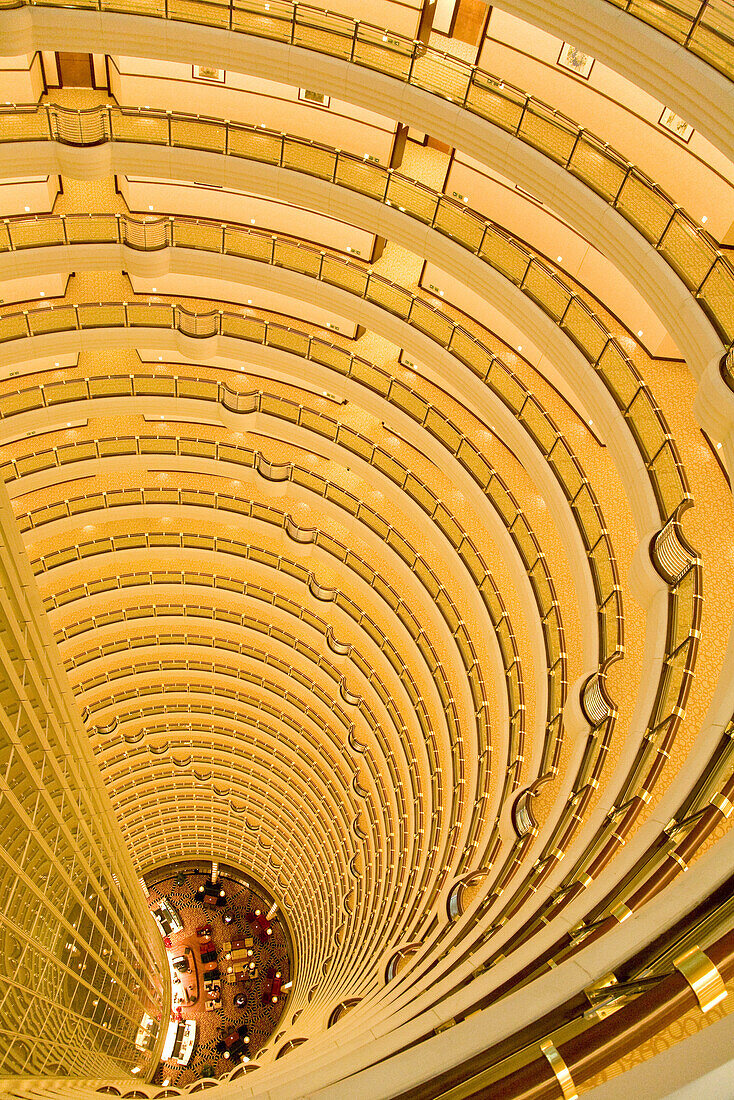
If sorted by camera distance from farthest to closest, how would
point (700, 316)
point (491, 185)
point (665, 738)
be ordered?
1. point (491, 185)
2. point (700, 316)
3. point (665, 738)

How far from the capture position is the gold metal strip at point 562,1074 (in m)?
4.86

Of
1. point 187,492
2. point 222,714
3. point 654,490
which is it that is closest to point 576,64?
point 654,490

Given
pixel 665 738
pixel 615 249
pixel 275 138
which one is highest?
pixel 275 138

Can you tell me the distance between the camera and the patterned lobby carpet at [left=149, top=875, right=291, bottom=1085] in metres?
37.7

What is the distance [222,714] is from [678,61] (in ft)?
108

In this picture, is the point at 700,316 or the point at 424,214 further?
the point at 424,214

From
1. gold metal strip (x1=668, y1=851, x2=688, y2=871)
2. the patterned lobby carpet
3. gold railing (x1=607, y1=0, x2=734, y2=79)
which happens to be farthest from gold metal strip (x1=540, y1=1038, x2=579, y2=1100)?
the patterned lobby carpet

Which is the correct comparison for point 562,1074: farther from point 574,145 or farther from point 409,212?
point 409,212

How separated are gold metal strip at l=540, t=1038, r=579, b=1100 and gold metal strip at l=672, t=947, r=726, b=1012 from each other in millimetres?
908

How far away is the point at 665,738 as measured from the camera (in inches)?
425

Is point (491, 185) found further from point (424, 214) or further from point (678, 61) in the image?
point (678, 61)

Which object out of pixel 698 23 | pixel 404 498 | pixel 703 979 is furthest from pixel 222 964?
pixel 698 23

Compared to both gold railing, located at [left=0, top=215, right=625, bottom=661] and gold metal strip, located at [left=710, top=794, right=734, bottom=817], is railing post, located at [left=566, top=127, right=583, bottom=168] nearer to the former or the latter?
gold railing, located at [left=0, top=215, right=625, bottom=661]

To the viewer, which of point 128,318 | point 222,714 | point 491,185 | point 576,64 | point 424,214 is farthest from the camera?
point 222,714
